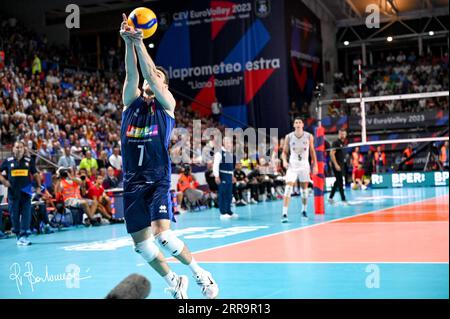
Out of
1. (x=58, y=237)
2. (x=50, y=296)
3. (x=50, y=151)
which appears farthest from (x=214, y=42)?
(x=50, y=296)

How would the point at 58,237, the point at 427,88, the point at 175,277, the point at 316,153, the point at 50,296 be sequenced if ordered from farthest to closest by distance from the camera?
the point at 427,88, the point at 316,153, the point at 58,237, the point at 50,296, the point at 175,277

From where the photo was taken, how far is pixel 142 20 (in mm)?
5918

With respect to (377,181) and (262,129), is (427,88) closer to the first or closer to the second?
(377,181)

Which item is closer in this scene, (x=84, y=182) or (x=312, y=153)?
(x=312, y=153)

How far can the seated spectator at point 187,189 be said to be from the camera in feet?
65.0

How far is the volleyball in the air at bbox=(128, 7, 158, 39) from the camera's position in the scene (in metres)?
5.87

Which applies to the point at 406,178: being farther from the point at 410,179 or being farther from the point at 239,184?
the point at 239,184

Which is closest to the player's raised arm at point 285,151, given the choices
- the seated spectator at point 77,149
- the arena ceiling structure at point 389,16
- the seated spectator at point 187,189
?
the seated spectator at point 187,189

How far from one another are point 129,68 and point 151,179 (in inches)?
39.8

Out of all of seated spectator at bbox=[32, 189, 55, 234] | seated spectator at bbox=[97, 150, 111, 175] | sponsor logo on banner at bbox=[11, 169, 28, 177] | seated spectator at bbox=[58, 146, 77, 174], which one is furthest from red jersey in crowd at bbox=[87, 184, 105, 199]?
sponsor logo on banner at bbox=[11, 169, 28, 177]

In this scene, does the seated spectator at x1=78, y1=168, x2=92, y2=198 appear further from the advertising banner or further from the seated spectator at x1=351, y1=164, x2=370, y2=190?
the seated spectator at x1=351, y1=164, x2=370, y2=190

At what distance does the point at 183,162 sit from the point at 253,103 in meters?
7.42

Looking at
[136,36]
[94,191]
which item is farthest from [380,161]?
[136,36]

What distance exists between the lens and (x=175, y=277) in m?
6.11
